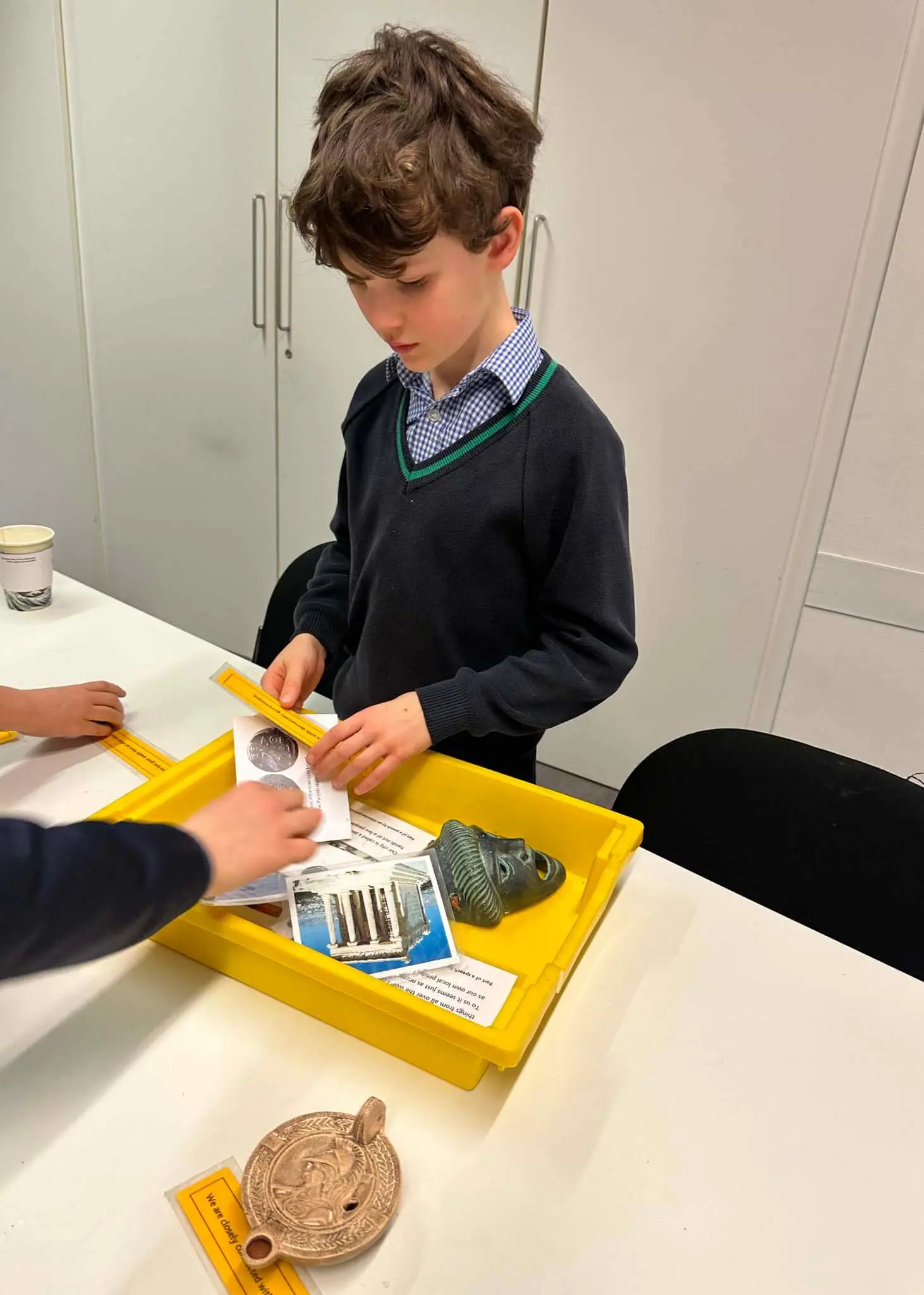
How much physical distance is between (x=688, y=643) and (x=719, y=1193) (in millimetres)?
1395

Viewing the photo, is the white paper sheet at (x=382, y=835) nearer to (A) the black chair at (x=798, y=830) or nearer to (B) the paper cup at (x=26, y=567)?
(A) the black chair at (x=798, y=830)

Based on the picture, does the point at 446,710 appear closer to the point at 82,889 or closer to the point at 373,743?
the point at 373,743

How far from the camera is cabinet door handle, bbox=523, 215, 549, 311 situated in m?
1.67

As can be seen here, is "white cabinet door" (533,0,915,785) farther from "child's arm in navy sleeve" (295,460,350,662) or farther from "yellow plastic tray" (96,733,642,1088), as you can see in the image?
"yellow plastic tray" (96,733,642,1088)

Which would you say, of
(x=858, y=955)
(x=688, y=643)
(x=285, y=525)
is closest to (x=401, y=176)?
(x=858, y=955)

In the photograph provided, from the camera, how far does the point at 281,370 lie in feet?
6.92

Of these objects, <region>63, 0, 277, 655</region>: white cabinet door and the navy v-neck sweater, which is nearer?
the navy v-neck sweater

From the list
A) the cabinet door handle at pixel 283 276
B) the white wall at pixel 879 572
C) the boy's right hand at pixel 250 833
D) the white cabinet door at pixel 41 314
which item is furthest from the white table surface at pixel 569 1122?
the white cabinet door at pixel 41 314

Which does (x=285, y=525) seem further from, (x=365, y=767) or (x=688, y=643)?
(x=365, y=767)

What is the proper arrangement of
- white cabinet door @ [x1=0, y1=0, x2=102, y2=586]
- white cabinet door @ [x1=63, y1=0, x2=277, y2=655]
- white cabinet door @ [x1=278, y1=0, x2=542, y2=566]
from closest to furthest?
white cabinet door @ [x1=278, y1=0, x2=542, y2=566] → white cabinet door @ [x1=63, y1=0, x2=277, y2=655] → white cabinet door @ [x1=0, y1=0, x2=102, y2=586]

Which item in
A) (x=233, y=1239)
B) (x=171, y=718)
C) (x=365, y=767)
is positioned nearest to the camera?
(x=233, y=1239)

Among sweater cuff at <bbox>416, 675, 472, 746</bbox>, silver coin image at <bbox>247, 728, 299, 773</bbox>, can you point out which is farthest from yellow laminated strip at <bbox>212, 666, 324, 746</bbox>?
sweater cuff at <bbox>416, 675, 472, 746</bbox>

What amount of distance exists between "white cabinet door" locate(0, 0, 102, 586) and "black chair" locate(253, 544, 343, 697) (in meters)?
1.50

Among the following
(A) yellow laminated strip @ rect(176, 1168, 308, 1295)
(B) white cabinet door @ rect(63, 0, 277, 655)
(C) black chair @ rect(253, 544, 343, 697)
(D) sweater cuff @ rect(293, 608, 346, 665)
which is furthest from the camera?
(B) white cabinet door @ rect(63, 0, 277, 655)
